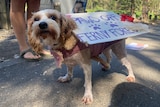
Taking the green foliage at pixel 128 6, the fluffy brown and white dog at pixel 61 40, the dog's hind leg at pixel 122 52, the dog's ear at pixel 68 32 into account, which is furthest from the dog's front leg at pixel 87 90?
the green foliage at pixel 128 6

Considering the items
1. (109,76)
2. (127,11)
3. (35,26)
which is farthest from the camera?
(127,11)

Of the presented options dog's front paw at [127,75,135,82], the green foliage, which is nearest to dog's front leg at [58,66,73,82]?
dog's front paw at [127,75,135,82]

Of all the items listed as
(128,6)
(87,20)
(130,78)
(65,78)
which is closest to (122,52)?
(130,78)

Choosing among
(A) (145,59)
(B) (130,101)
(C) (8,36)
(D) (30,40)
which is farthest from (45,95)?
(C) (8,36)

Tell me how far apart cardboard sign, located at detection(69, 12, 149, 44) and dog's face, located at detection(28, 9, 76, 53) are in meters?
0.13

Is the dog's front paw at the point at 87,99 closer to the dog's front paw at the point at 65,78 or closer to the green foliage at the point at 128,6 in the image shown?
the dog's front paw at the point at 65,78

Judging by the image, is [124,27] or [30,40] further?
[124,27]

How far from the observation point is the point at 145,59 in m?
4.45

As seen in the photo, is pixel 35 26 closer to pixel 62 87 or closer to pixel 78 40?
pixel 78 40

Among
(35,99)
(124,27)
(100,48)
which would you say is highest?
(124,27)

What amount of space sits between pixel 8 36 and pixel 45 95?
3628 mm

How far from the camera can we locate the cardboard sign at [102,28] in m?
2.84

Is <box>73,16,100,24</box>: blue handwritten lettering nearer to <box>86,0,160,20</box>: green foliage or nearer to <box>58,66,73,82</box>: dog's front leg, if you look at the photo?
<box>58,66,73,82</box>: dog's front leg

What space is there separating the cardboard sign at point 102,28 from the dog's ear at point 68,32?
60 millimetres
